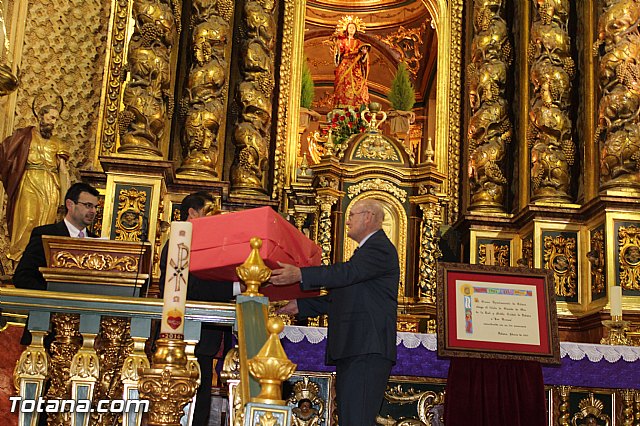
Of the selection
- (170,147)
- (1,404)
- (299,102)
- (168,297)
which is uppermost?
(299,102)

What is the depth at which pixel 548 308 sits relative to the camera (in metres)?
5.79

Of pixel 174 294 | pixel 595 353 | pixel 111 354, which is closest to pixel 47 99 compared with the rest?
pixel 111 354

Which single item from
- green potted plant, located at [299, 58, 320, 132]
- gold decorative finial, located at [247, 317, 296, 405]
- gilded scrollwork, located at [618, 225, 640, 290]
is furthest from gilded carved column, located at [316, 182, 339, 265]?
gold decorative finial, located at [247, 317, 296, 405]

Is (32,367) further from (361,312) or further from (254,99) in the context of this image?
(254,99)

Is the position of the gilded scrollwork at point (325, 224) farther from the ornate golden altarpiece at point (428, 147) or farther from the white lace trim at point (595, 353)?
the white lace trim at point (595, 353)

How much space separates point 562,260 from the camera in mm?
8711

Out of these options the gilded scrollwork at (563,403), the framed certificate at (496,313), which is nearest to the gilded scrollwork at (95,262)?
the framed certificate at (496,313)

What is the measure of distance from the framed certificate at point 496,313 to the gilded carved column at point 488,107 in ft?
11.6

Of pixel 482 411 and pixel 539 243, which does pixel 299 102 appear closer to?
pixel 539 243

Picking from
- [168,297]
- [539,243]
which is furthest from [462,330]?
[539,243]

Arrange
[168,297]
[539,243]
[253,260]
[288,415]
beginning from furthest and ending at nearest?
[539,243], [253,260], [168,297], [288,415]

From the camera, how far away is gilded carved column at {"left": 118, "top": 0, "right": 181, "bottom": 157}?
8.68 meters

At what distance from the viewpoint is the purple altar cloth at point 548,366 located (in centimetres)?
569

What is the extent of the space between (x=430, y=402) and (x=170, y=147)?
449 centimetres
